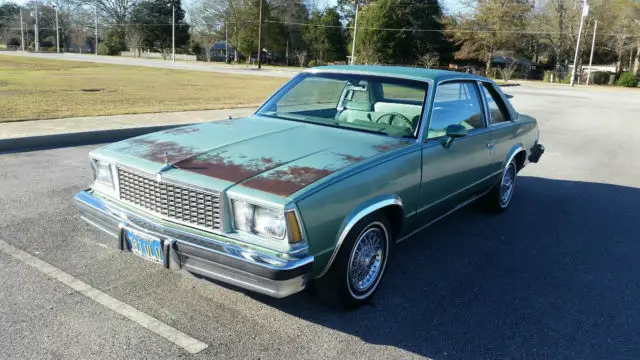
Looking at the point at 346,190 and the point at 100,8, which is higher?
the point at 100,8

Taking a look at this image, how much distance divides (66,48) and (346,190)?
110936mm

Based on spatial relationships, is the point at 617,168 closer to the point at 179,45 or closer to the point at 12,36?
the point at 179,45

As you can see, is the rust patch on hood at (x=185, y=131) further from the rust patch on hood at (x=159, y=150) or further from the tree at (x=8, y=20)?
the tree at (x=8, y=20)

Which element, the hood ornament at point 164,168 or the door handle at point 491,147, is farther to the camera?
the door handle at point 491,147

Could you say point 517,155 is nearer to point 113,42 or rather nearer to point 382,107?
point 382,107

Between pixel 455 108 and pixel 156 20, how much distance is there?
9554 cm

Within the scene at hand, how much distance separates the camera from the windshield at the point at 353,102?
424cm

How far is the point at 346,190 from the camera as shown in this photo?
3.08 meters

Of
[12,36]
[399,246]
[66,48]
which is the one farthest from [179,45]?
[399,246]

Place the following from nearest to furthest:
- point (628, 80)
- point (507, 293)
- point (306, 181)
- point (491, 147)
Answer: point (306, 181) → point (507, 293) → point (491, 147) → point (628, 80)

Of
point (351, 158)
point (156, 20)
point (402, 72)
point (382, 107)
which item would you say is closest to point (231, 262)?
point (351, 158)

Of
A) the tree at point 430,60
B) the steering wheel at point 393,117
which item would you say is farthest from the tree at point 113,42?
the steering wheel at point 393,117

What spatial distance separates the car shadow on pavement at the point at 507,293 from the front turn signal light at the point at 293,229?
0.75 metres

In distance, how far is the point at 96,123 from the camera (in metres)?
10.4
